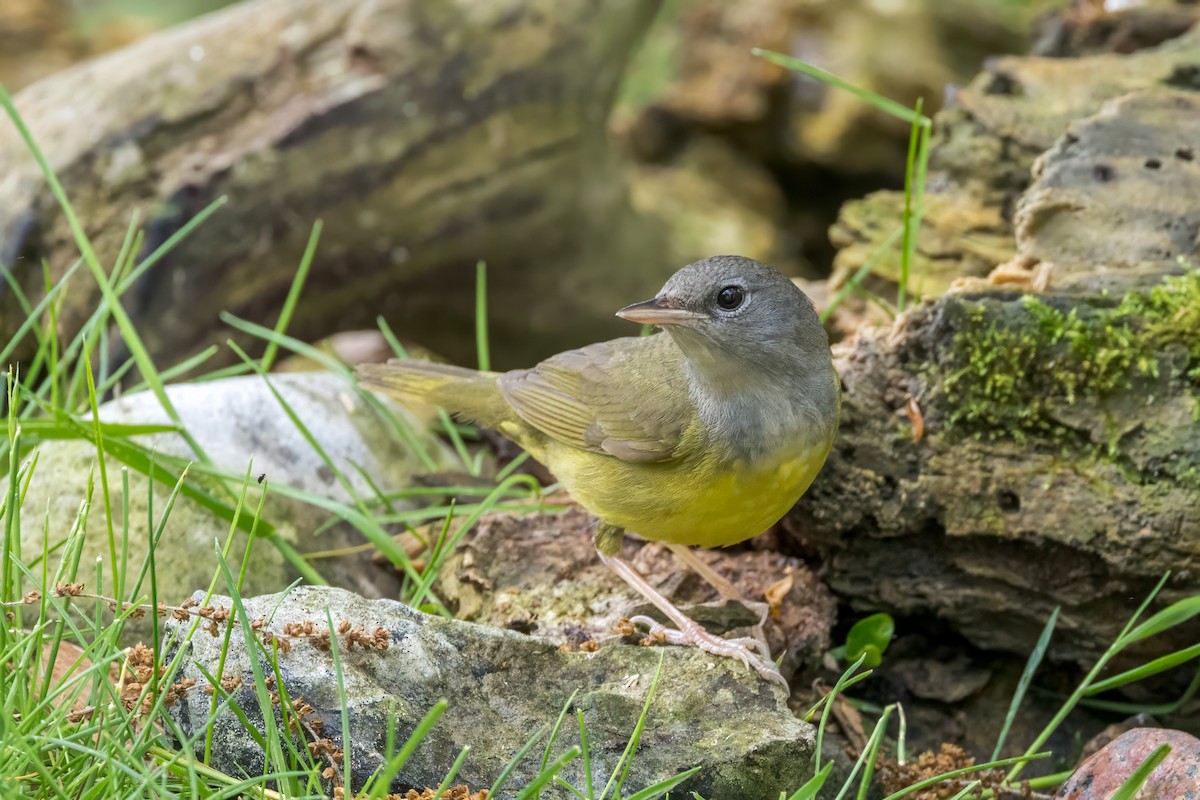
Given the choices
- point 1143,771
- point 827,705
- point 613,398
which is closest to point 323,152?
point 613,398

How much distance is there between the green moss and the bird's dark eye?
2.36 ft

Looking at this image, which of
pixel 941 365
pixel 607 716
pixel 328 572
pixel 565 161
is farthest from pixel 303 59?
pixel 607 716

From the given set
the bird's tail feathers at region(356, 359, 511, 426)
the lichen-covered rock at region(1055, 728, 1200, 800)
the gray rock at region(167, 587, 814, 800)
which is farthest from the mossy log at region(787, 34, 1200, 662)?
the bird's tail feathers at region(356, 359, 511, 426)

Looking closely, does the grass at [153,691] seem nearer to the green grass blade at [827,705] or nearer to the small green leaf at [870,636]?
the green grass blade at [827,705]

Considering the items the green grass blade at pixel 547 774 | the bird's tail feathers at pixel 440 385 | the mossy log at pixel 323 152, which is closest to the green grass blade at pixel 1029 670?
the green grass blade at pixel 547 774

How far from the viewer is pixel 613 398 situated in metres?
3.87

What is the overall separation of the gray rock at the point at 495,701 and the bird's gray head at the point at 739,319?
0.89m

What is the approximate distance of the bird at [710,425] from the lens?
10.9ft

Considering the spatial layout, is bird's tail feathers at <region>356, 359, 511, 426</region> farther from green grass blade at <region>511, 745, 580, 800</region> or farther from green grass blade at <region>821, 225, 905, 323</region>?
green grass blade at <region>511, 745, 580, 800</region>

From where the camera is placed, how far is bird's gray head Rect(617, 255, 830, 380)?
3.43 meters

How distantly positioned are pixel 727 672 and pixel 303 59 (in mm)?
3692

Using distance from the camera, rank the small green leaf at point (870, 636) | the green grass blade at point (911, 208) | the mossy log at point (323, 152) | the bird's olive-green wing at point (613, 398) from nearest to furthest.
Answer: the bird's olive-green wing at point (613, 398)
the small green leaf at point (870, 636)
the green grass blade at point (911, 208)
the mossy log at point (323, 152)

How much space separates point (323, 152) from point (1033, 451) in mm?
3443

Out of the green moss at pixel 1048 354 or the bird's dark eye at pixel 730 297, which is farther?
the green moss at pixel 1048 354
